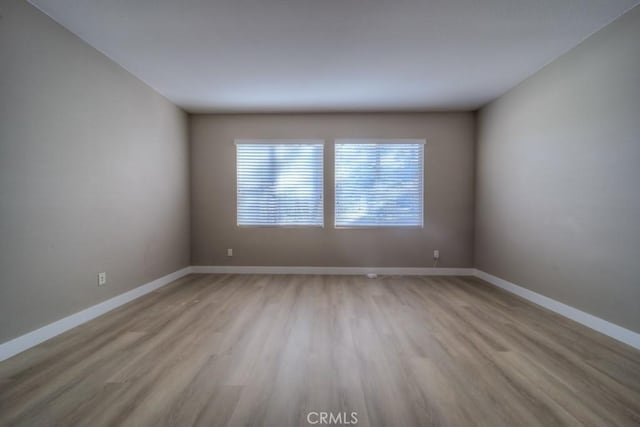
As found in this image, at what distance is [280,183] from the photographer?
475cm

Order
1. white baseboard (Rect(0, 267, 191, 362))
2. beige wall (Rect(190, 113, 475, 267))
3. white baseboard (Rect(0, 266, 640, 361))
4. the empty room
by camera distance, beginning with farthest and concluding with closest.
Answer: beige wall (Rect(190, 113, 475, 267)) → white baseboard (Rect(0, 266, 640, 361)) → white baseboard (Rect(0, 267, 191, 362)) → the empty room

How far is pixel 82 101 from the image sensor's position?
8.86 feet

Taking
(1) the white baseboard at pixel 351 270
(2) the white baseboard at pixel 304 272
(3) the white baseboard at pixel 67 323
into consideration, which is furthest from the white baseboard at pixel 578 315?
(3) the white baseboard at pixel 67 323

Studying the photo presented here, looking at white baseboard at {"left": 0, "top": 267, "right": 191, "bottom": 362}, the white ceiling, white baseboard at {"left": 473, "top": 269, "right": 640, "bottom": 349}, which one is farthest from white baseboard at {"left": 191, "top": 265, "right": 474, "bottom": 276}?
the white ceiling

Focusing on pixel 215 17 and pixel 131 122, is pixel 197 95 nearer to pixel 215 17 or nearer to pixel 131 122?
pixel 131 122

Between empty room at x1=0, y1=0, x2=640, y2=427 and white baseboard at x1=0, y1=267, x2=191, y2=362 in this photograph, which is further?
white baseboard at x1=0, y1=267, x2=191, y2=362

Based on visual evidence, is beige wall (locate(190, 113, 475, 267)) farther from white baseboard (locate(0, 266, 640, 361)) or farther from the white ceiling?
the white ceiling

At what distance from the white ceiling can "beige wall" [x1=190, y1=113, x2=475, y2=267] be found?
810 millimetres

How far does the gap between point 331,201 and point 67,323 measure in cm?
354

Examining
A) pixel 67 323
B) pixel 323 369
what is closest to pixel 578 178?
pixel 323 369

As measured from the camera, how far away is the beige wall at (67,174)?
209 centimetres

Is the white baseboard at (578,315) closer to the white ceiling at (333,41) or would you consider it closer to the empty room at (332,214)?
the empty room at (332,214)

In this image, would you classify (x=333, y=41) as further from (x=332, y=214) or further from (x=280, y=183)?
(x=332, y=214)

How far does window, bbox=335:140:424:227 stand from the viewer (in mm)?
4703
